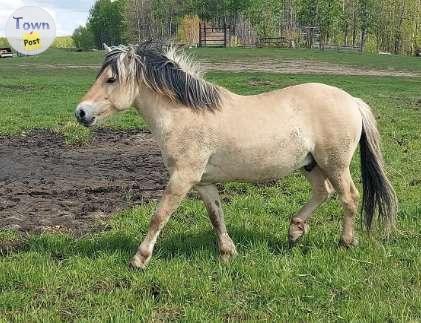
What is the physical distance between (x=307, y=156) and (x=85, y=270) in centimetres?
246

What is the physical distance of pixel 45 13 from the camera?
3431 centimetres

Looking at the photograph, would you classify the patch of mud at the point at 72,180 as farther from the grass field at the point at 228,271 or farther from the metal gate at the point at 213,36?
the metal gate at the point at 213,36

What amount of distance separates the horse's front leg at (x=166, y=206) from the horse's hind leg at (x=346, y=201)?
59.9 inches

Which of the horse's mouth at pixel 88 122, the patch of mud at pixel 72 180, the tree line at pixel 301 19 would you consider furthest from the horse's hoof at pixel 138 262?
the tree line at pixel 301 19

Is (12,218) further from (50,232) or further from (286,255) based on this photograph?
(286,255)

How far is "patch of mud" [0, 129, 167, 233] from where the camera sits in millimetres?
6955

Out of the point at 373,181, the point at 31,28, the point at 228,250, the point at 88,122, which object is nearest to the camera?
the point at 88,122

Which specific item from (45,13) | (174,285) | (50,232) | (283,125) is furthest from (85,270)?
(45,13)

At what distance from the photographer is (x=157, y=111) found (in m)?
5.41

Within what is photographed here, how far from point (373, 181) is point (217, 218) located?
1775 millimetres

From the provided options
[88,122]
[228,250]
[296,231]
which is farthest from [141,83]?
[296,231]

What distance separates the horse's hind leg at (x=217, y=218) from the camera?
5.45 meters

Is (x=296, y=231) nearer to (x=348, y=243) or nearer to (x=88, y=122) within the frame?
(x=348, y=243)

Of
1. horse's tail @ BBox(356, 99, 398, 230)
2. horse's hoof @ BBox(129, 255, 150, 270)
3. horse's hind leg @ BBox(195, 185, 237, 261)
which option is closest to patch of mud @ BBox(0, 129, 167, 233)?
horse's hoof @ BBox(129, 255, 150, 270)
